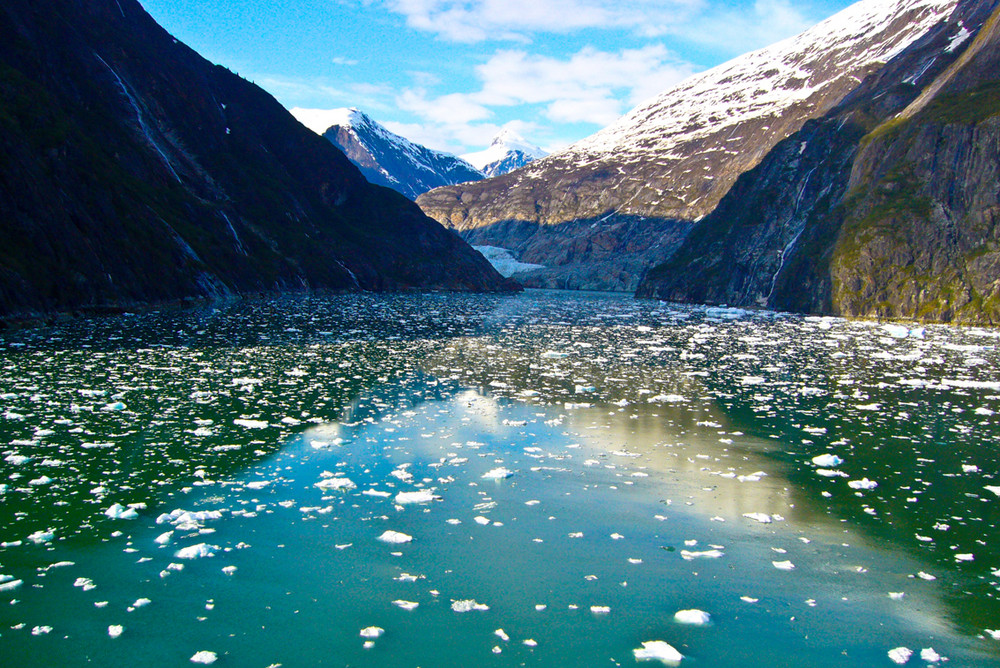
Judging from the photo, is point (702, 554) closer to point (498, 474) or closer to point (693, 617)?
point (693, 617)

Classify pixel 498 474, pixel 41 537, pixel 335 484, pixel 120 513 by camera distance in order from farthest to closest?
pixel 498 474, pixel 335 484, pixel 120 513, pixel 41 537

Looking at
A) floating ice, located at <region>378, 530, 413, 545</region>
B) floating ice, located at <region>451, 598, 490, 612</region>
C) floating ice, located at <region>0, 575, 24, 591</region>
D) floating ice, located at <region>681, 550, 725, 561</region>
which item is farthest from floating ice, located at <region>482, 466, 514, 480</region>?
floating ice, located at <region>0, 575, 24, 591</region>

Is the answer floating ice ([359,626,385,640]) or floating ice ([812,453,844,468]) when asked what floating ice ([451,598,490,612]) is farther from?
floating ice ([812,453,844,468])

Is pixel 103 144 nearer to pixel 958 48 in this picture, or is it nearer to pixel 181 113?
pixel 181 113

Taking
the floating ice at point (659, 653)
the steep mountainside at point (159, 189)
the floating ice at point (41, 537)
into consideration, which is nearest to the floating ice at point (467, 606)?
the floating ice at point (659, 653)

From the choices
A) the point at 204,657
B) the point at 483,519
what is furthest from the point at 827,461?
the point at 204,657

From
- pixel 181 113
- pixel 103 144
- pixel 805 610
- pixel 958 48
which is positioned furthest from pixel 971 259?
pixel 181 113

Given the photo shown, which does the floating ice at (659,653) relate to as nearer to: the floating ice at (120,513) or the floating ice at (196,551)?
the floating ice at (196,551)
